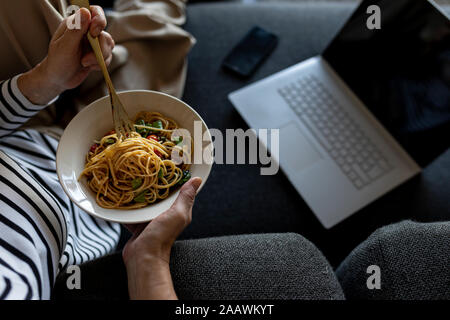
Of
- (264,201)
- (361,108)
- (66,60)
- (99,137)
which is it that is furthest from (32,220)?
(361,108)

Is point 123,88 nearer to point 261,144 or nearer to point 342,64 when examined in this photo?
point 261,144

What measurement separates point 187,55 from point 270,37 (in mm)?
270

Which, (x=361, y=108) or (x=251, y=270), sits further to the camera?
(x=361, y=108)

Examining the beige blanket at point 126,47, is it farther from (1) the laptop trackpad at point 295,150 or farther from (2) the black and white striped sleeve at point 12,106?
(1) the laptop trackpad at point 295,150

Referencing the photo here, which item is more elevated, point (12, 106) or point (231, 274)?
point (12, 106)

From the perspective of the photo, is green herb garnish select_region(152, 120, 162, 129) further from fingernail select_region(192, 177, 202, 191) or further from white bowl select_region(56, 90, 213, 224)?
fingernail select_region(192, 177, 202, 191)

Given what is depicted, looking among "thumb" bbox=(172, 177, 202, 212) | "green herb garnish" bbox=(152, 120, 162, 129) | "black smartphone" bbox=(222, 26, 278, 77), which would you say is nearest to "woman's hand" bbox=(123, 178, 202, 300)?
"thumb" bbox=(172, 177, 202, 212)

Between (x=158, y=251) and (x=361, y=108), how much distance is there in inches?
27.0

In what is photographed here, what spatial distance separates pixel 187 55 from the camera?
1.02 meters

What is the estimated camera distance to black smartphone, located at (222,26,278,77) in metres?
1.00

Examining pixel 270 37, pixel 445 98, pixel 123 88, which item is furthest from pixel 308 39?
pixel 123 88

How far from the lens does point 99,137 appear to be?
664 millimetres

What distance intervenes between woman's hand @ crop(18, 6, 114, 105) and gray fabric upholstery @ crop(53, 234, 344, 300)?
0.37 meters

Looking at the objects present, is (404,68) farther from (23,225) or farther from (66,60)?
(23,225)
